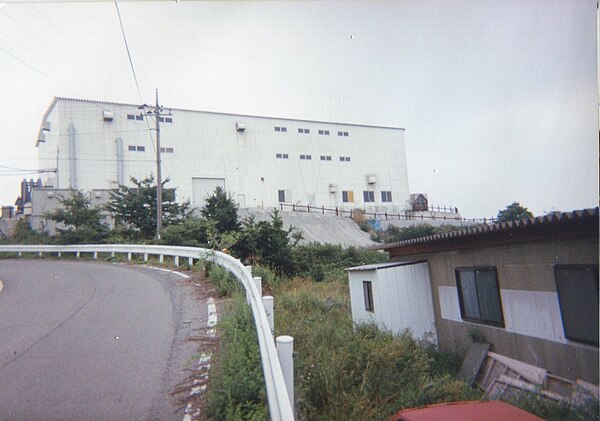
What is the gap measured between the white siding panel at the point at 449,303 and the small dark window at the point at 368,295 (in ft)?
5.83

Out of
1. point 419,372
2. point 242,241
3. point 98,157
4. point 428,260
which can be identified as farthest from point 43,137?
point 419,372

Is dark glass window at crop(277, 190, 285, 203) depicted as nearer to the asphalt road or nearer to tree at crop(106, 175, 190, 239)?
tree at crop(106, 175, 190, 239)

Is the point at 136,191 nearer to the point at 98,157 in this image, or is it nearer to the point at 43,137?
the point at 98,157

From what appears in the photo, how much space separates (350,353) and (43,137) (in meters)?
31.4

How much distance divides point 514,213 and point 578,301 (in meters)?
1.51

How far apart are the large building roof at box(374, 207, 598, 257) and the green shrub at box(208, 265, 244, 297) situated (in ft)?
14.9

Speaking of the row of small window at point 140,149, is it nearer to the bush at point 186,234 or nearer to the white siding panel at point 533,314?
the bush at point 186,234

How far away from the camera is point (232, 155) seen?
32.6 m

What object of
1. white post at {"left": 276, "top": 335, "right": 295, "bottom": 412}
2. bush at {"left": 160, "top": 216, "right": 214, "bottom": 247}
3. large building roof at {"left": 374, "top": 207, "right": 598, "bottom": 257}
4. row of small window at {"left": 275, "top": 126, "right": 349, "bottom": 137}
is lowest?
white post at {"left": 276, "top": 335, "right": 295, "bottom": 412}

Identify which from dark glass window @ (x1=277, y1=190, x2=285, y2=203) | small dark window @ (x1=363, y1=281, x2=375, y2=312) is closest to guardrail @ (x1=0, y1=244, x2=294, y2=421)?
small dark window @ (x1=363, y1=281, x2=375, y2=312)

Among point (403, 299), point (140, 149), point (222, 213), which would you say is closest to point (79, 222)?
point (222, 213)

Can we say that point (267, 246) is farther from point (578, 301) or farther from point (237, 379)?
point (237, 379)

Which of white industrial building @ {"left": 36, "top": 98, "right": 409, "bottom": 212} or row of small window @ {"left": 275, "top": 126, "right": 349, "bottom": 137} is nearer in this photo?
white industrial building @ {"left": 36, "top": 98, "right": 409, "bottom": 212}

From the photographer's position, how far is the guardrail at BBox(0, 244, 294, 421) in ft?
7.52
